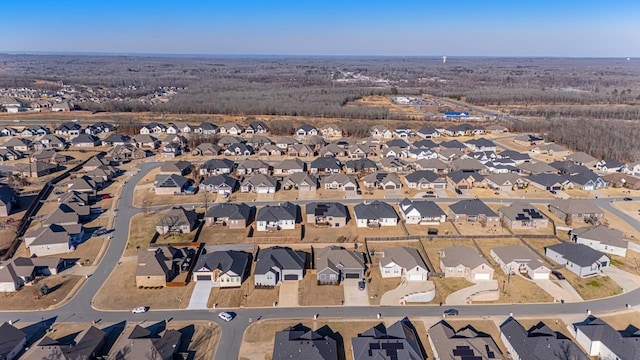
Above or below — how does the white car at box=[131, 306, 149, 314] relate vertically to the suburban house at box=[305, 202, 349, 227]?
below

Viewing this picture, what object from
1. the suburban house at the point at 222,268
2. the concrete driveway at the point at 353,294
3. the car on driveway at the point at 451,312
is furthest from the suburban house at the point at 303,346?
the car on driveway at the point at 451,312

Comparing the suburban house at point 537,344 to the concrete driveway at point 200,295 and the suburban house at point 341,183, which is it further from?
the suburban house at point 341,183

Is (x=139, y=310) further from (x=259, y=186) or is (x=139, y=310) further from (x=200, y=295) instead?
(x=259, y=186)

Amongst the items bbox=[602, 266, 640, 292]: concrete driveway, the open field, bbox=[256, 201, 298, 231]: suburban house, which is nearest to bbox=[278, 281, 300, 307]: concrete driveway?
the open field

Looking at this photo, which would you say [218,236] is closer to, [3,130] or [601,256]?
[601,256]

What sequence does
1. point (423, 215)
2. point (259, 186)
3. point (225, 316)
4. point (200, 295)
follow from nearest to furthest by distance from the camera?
point (225, 316)
point (200, 295)
point (423, 215)
point (259, 186)

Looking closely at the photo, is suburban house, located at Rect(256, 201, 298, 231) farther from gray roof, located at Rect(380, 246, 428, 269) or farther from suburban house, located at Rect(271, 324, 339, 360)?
suburban house, located at Rect(271, 324, 339, 360)

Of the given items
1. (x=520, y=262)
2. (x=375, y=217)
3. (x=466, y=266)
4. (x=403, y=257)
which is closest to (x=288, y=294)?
(x=403, y=257)
